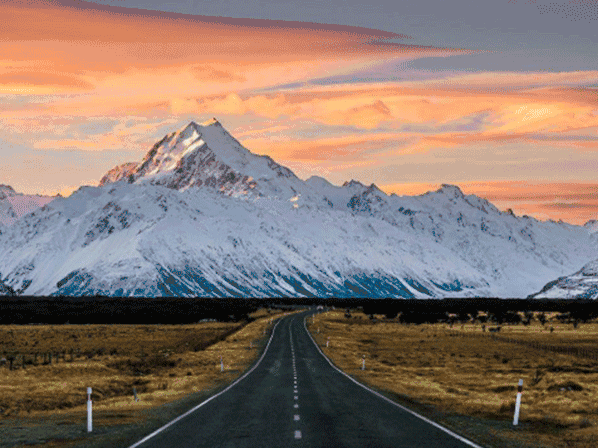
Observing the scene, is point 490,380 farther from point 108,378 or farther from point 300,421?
point 300,421

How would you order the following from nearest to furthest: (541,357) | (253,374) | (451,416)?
(451,416) → (253,374) → (541,357)

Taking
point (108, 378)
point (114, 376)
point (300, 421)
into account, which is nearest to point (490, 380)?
point (108, 378)

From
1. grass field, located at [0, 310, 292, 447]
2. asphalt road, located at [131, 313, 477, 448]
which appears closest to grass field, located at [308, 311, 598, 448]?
asphalt road, located at [131, 313, 477, 448]

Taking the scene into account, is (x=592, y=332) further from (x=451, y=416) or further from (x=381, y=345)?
(x=451, y=416)

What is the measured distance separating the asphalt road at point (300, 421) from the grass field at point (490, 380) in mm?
2006

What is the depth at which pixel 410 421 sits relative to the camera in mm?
29391

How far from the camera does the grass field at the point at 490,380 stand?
29172 mm

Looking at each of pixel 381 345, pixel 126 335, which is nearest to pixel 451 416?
pixel 381 345

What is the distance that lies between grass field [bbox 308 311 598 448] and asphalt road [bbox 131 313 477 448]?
2.01 m

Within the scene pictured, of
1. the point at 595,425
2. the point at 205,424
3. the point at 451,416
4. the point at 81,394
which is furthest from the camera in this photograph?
the point at 81,394

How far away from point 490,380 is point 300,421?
28333 mm

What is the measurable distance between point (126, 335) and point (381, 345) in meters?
44.0

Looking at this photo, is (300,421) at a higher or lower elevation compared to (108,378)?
higher

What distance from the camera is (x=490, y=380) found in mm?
54094
